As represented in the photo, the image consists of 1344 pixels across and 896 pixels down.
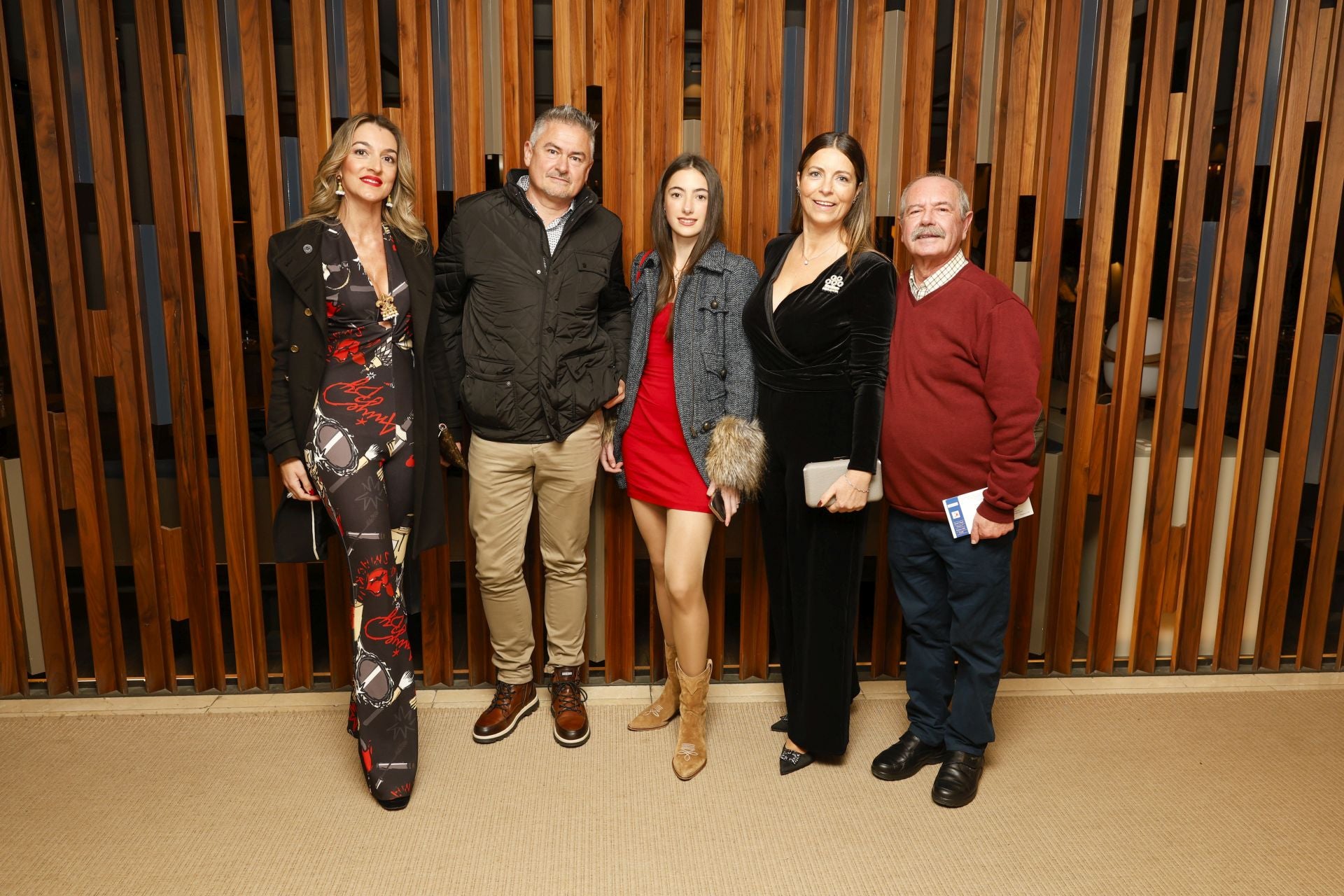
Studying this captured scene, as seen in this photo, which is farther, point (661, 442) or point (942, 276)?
point (661, 442)

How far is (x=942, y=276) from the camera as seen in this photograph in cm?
227

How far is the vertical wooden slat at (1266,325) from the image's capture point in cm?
276

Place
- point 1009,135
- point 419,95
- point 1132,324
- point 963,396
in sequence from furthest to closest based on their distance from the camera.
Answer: point 1132,324
point 1009,135
point 419,95
point 963,396

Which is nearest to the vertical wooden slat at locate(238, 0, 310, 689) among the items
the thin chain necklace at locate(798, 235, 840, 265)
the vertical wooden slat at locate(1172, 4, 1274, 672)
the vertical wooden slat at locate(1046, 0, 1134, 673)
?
the thin chain necklace at locate(798, 235, 840, 265)

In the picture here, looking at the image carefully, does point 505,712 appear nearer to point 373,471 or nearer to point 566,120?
point 373,471

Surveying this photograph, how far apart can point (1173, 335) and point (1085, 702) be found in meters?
1.20

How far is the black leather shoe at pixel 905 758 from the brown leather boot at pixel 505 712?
1.04 metres

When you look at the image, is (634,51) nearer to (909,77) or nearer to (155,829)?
(909,77)

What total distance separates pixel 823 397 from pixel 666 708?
111cm

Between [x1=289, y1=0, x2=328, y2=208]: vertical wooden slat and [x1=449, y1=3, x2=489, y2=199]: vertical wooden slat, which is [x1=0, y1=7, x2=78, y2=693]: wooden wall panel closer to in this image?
[x1=289, y1=0, x2=328, y2=208]: vertical wooden slat

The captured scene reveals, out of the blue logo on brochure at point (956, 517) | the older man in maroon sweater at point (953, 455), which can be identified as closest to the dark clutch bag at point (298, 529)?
the older man in maroon sweater at point (953, 455)

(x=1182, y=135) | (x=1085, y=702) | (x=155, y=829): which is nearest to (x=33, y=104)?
(x=155, y=829)

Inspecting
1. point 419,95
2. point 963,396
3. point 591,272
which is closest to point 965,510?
point 963,396

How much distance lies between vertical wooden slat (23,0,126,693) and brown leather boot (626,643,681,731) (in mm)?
1655
